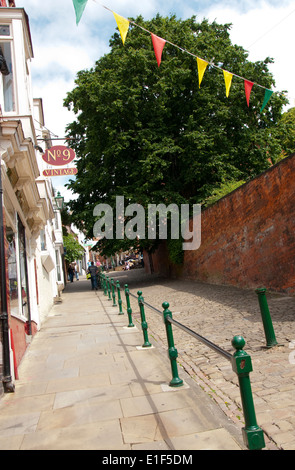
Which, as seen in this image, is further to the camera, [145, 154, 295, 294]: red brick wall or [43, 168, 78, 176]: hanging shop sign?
[43, 168, 78, 176]: hanging shop sign

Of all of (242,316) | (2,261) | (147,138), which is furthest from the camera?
(147,138)

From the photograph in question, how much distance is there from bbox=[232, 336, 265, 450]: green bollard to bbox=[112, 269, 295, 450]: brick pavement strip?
0.48 m

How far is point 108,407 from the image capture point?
12.5 ft

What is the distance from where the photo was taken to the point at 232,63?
750 inches

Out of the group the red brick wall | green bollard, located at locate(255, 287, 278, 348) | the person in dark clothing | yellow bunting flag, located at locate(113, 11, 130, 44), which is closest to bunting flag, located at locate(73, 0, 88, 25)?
yellow bunting flag, located at locate(113, 11, 130, 44)

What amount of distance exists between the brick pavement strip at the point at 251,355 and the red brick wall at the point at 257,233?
2.58 feet

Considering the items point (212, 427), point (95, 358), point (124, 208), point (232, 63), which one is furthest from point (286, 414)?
point (232, 63)

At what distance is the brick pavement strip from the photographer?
3273 mm

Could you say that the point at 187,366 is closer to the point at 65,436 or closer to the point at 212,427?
the point at 212,427

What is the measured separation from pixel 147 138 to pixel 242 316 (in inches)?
490

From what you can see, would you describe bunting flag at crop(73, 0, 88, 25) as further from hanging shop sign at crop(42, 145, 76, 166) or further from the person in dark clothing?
the person in dark clothing

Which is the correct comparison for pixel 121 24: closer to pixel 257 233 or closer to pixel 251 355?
pixel 257 233

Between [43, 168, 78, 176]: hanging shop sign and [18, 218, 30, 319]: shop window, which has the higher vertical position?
[43, 168, 78, 176]: hanging shop sign

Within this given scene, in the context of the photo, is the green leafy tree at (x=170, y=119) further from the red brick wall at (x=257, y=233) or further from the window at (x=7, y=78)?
the window at (x=7, y=78)
